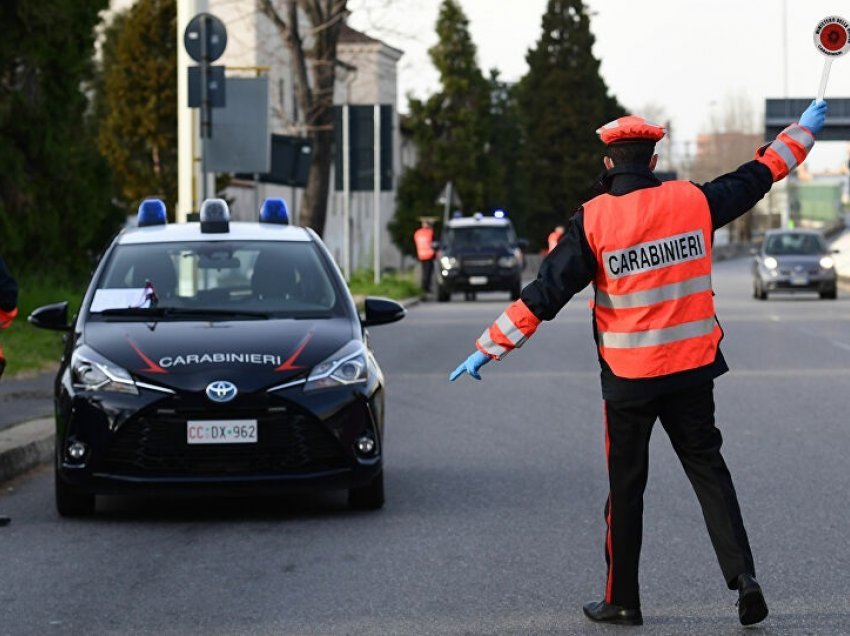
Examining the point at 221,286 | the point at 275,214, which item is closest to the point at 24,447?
the point at 221,286

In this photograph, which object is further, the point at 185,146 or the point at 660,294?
the point at 185,146

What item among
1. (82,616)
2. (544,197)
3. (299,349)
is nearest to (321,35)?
(299,349)

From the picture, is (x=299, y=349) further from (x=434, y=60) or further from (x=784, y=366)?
(x=434, y=60)

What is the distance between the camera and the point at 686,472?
24.0 feet

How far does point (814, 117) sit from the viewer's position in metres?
7.84

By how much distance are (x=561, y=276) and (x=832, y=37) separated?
255cm

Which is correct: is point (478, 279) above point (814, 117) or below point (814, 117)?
below

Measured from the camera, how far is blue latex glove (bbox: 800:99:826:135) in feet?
25.5

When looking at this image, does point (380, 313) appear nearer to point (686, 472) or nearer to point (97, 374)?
point (97, 374)

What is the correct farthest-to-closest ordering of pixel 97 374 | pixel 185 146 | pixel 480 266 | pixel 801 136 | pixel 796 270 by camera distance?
1. pixel 480 266
2. pixel 796 270
3. pixel 185 146
4. pixel 97 374
5. pixel 801 136

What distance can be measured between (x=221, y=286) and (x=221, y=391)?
1.83 meters

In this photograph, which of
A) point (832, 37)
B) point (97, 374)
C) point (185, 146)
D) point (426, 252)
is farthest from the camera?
point (426, 252)

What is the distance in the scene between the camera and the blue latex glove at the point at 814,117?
7769mm

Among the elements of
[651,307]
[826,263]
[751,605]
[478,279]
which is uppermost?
[651,307]
